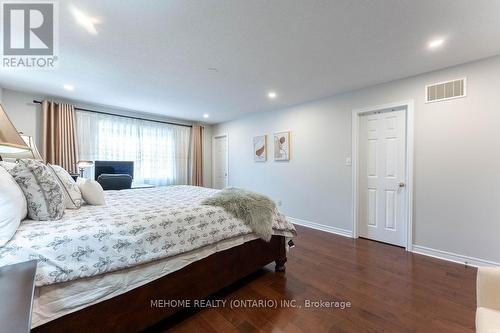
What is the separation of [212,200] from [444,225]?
114 inches

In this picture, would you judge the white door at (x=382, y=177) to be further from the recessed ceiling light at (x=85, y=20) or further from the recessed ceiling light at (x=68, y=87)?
the recessed ceiling light at (x=68, y=87)

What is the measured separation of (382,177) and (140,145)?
4.78 meters

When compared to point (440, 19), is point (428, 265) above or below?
below

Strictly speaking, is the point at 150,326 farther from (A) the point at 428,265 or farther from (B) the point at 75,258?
(A) the point at 428,265

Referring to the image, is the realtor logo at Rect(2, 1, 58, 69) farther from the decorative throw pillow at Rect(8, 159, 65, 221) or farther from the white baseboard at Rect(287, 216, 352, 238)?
the white baseboard at Rect(287, 216, 352, 238)

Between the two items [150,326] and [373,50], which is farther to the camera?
[373,50]

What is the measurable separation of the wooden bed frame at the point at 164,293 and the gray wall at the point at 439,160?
6.66 feet

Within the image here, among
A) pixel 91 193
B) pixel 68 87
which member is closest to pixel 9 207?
pixel 91 193

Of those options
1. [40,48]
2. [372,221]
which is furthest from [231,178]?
[40,48]

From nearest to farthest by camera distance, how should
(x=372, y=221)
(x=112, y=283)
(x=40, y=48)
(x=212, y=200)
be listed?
(x=112, y=283), (x=212, y=200), (x=40, y=48), (x=372, y=221)

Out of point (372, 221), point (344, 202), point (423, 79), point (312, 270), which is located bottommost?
point (312, 270)

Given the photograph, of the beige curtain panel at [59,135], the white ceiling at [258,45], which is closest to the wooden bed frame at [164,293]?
the white ceiling at [258,45]

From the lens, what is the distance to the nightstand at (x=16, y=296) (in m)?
0.58

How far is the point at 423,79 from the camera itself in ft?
9.35
